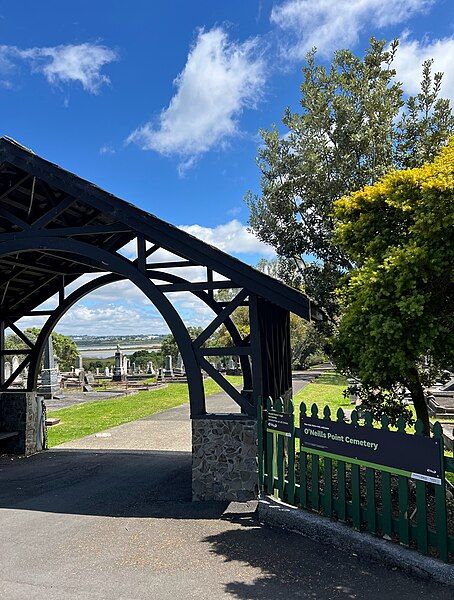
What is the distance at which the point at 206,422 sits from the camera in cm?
794

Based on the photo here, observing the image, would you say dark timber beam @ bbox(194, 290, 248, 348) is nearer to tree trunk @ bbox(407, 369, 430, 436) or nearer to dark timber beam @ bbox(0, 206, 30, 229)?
tree trunk @ bbox(407, 369, 430, 436)

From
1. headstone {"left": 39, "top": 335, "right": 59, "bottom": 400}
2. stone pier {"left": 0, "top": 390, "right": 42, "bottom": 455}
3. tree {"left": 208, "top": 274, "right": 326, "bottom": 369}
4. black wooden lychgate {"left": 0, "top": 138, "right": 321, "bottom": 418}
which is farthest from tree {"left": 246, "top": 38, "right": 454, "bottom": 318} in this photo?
tree {"left": 208, "top": 274, "right": 326, "bottom": 369}

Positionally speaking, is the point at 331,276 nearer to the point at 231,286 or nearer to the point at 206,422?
the point at 231,286

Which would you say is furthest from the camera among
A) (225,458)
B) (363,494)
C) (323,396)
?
(323,396)

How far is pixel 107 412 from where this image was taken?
818 inches

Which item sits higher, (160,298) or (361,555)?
(160,298)

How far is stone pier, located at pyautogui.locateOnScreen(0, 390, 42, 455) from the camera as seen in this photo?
41.0 feet

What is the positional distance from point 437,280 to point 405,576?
133 inches

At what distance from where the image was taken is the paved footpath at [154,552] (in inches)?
192

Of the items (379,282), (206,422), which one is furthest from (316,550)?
(379,282)

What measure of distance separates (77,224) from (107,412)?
1175 cm

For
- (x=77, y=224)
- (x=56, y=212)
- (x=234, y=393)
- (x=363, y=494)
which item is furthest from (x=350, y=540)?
(x=77, y=224)

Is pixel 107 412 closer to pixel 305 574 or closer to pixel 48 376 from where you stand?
pixel 48 376

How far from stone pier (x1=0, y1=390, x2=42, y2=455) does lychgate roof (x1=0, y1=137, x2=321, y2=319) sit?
10.3 feet
